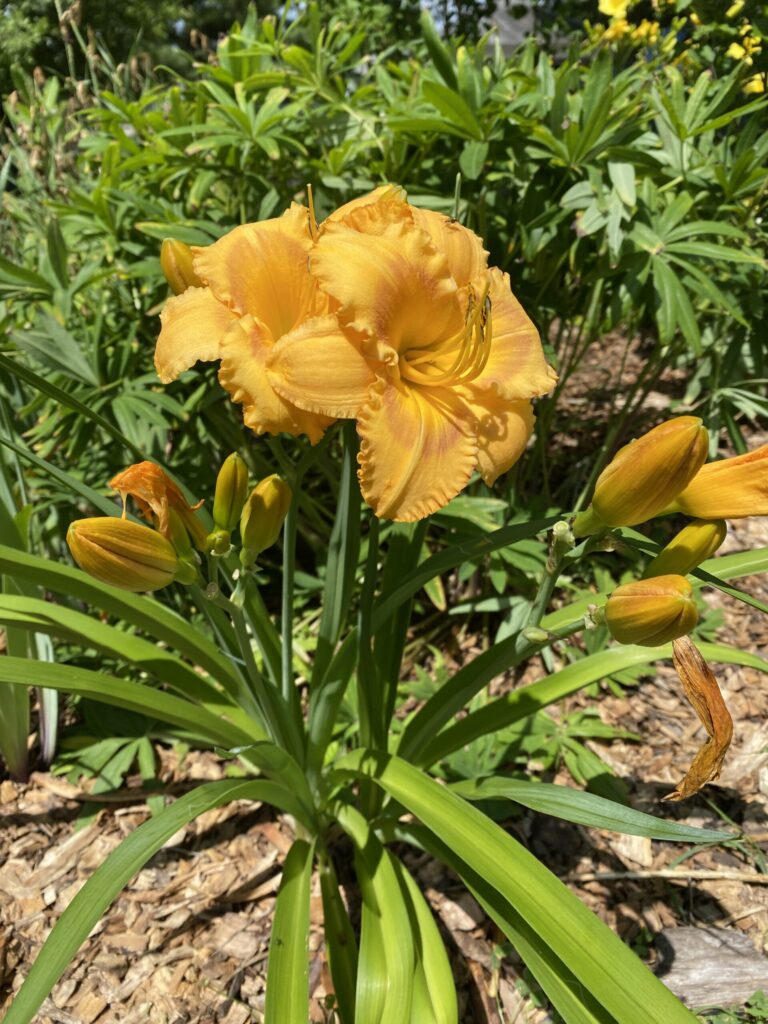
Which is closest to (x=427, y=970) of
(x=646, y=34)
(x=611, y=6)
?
(x=646, y=34)

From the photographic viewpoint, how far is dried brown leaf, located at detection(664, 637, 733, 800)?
0.67 m

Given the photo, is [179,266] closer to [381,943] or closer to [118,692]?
[118,692]

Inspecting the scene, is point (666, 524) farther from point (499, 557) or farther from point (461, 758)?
point (461, 758)

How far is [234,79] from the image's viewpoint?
1.57 meters

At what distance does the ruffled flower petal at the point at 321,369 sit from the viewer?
2.35 ft

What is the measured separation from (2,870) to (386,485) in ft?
3.75

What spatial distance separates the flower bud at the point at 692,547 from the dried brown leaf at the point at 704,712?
84 millimetres

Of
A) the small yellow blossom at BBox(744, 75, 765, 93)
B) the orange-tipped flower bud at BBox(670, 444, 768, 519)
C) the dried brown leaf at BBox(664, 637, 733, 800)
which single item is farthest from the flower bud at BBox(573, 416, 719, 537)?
the small yellow blossom at BBox(744, 75, 765, 93)

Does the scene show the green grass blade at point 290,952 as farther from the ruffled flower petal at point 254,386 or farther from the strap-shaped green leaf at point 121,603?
the ruffled flower petal at point 254,386

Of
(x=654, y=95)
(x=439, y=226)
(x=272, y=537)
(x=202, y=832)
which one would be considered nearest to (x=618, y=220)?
(x=654, y=95)

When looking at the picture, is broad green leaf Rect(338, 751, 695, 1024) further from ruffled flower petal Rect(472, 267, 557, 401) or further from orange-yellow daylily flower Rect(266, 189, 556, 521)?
ruffled flower petal Rect(472, 267, 557, 401)

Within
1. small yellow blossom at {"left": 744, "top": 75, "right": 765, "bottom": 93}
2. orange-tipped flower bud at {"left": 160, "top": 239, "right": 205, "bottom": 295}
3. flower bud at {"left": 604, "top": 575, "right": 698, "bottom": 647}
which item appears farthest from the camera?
small yellow blossom at {"left": 744, "top": 75, "right": 765, "bottom": 93}

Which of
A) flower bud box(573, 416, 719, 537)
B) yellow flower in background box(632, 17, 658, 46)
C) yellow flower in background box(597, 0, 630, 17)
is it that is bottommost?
flower bud box(573, 416, 719, 537)

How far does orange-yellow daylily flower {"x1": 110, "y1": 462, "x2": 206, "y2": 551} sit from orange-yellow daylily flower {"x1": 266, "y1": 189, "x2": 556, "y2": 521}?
0.56 ft
